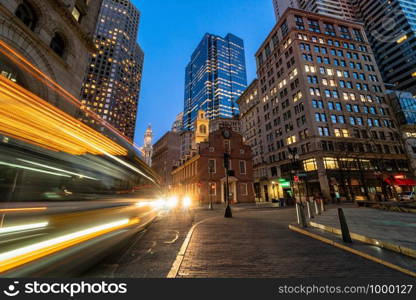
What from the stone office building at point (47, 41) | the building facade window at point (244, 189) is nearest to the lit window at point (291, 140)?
the building facade window at point (244, 189)

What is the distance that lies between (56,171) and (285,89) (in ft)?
165

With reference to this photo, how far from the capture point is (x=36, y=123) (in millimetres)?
4129

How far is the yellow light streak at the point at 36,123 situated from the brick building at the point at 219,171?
24205 millimetres

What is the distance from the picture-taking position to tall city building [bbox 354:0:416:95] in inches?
2820

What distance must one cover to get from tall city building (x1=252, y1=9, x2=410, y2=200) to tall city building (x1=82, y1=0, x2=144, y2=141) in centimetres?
8763

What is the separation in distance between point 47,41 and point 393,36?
430ft

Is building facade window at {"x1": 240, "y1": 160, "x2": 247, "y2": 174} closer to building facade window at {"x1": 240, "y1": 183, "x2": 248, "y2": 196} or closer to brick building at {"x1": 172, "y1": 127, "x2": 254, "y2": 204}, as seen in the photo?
brick building at {"x1": 172, "y1": 127, "x2": 254, "y2": 204}

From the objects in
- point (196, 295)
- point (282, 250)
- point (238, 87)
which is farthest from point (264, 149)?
point (238, 87)

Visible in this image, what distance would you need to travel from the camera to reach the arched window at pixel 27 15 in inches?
467

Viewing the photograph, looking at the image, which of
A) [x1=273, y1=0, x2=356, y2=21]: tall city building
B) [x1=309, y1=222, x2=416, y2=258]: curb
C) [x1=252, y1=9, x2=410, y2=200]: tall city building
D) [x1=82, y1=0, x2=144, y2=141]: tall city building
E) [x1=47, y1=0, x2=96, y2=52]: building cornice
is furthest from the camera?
[x1=82, y1=0, x2=144, y2=141]: tall city building

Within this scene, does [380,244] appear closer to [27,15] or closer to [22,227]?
[22,227]

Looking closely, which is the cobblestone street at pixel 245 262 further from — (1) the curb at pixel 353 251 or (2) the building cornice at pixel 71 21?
(2) the building cornice at pixel 71 21

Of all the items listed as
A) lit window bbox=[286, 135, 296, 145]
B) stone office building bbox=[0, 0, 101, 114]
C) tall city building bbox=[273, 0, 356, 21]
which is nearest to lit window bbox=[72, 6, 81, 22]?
stone office building bbox=[0, 0, 101, 114]

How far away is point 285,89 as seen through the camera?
44250 millimetres
